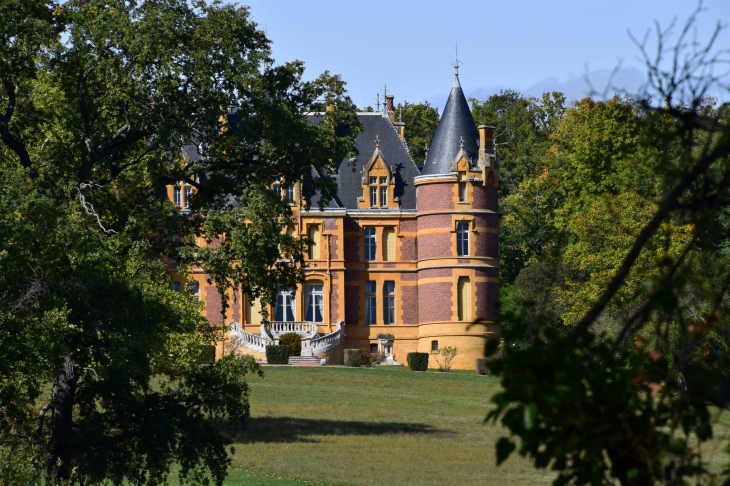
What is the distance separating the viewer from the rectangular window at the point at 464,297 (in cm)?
4678

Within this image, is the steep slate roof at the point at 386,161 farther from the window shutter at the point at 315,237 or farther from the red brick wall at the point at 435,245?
the red brick wall at the point at 435,245

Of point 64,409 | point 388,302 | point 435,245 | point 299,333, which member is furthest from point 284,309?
point 64,409

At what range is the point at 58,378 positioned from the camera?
1712cm

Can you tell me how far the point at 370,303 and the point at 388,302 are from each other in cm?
91

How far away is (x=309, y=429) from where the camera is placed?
27594 millimetres

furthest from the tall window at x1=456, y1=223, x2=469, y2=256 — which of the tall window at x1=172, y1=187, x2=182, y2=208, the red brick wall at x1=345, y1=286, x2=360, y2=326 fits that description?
the tall window at x1=172, y1=187, x2=182, y2=208

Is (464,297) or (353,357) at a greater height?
(464,297)

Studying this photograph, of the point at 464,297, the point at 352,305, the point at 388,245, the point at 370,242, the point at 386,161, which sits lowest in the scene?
the point at 352,305

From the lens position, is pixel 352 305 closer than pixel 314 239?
No

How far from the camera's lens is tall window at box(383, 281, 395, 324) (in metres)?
48.4

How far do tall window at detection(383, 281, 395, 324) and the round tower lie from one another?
1.59 metres

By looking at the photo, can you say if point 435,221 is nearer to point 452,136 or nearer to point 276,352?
point 452,136

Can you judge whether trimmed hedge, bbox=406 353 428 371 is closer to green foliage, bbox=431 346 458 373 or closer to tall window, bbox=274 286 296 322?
green foliage, bbox=431 346 458 373

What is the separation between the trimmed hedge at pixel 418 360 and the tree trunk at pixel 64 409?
1076 inches
